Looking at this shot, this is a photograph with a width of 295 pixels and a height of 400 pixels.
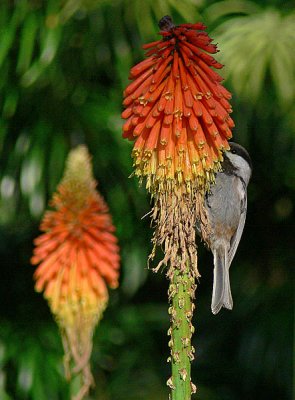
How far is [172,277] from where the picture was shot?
7.97 ft

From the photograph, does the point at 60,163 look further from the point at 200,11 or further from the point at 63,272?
the point at 63,272

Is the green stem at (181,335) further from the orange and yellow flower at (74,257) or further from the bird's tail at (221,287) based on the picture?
the bird's tail at (221,287)

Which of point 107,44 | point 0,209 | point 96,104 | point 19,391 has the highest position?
point 107,44

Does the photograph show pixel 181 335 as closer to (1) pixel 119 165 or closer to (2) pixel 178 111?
(2) pixel 178 111

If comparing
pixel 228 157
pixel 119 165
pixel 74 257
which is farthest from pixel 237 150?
pixel 119 165

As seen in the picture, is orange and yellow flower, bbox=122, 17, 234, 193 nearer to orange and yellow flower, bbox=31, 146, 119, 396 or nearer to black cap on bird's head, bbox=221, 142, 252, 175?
orange and yellow flower, bbox=31, 146, 119, 396

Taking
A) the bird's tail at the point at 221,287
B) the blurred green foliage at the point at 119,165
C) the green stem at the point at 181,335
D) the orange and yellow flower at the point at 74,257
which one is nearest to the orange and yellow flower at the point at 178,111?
the green stem at the point at 181,335

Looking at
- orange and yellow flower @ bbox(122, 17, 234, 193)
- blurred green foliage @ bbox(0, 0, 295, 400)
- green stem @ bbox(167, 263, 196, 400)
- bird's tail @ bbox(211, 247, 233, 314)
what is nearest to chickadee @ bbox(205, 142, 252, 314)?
bird's tail @ bbox(211, 247, 233, 314)

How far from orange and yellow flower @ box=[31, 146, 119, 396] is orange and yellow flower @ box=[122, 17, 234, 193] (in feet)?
1.60

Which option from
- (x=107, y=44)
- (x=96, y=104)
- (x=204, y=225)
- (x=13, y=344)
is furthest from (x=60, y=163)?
(x=204, y=225)

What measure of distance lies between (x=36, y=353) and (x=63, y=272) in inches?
77.4

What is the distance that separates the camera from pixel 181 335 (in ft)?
7.72

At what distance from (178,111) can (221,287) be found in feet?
3.45

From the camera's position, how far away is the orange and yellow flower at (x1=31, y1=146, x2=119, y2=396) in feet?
10.0
